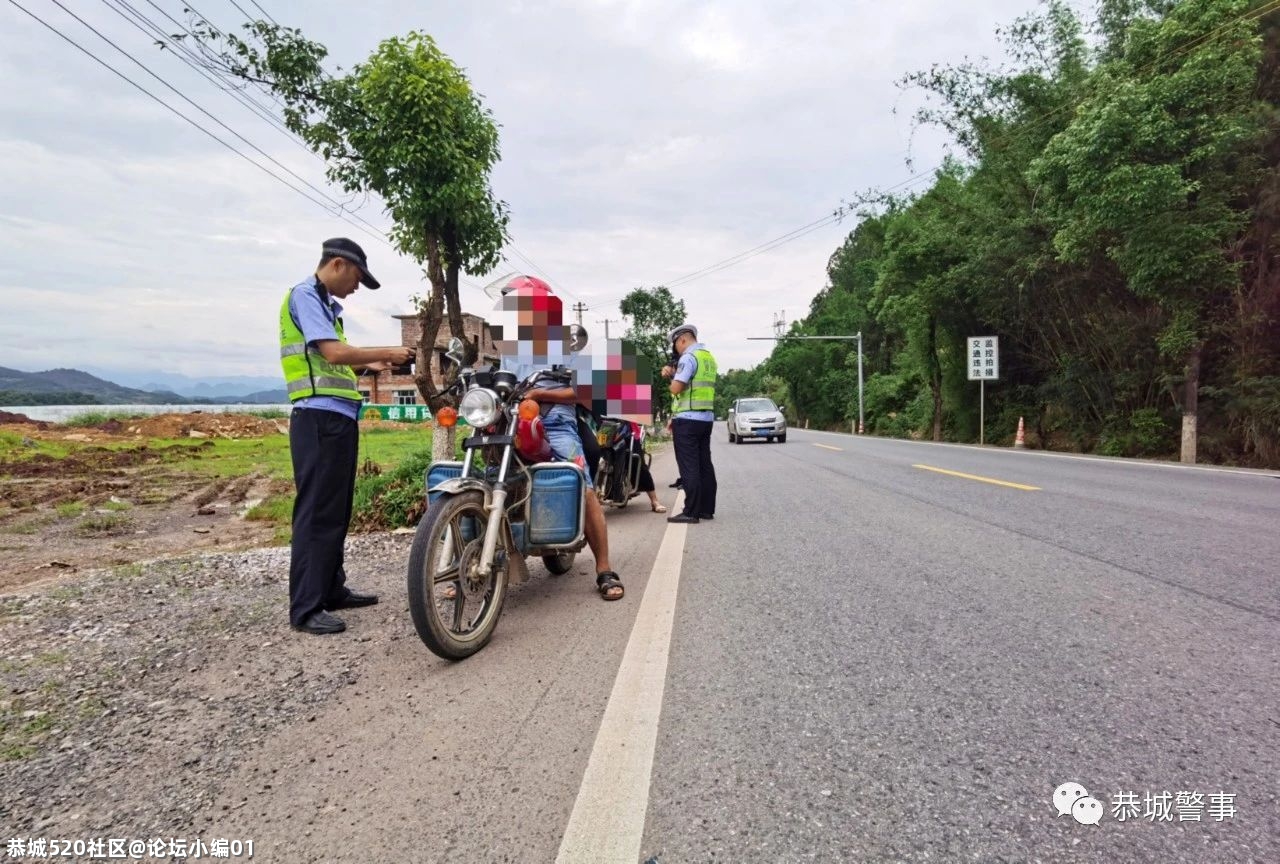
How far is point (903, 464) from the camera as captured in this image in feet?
37.7

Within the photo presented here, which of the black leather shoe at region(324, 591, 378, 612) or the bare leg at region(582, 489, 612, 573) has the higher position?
the bare leg at region(582, 489, 612, 573)

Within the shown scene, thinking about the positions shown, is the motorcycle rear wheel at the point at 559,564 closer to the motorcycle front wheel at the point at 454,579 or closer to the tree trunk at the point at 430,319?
the motorcycle front wheel at the point at 454,579

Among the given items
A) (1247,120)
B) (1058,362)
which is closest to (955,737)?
(1247,120)

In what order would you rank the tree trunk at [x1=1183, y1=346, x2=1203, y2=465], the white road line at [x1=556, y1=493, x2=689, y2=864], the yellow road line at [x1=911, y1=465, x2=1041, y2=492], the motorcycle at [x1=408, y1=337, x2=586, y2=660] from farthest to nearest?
the tree trunk at [x1=1183, y1=346, x2=1203, y2=465]
the yellow road line at [x1=911, y1=465, x2=1041, y2=492]
the motorcycle at [x1=408, y1=337, x2=586, y2=660]
the white road line at [x1=556, y1=493, x2=689, y2=864]

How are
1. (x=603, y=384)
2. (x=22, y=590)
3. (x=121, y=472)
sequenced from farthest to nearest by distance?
(x=121, y=472) < (x=603, y=384) < (x=22, y=590)

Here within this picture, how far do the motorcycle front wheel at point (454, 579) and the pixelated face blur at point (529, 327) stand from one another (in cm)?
109

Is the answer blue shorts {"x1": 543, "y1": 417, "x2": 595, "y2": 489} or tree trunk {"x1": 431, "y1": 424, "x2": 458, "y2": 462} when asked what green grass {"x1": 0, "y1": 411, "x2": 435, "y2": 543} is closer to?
tree trunk {"x1": 431, "y1": 424, "x2": 458, "y2": 462}

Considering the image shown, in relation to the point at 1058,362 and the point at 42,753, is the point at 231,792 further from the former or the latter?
the point at 1058,362

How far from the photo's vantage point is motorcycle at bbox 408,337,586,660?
274 cm

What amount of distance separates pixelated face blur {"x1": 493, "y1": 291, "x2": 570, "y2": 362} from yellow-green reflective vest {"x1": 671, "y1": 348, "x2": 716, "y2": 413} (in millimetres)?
2558

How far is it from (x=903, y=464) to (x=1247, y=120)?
8.07 m

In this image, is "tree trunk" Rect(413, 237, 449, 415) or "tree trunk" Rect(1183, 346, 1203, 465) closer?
"tree trunk" Rect(413, 237, 449, 415)

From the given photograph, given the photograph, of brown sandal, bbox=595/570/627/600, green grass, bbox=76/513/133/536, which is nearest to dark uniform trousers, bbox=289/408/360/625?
brown sandal, bbox=595/570/627/600

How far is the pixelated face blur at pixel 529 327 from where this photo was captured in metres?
3.82
